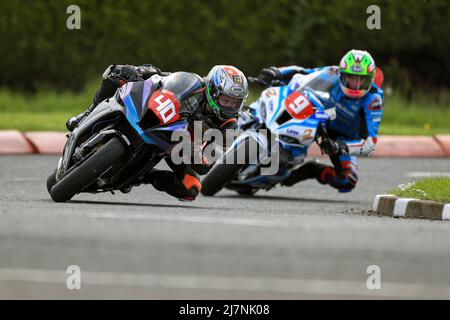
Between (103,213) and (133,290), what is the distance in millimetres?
3574

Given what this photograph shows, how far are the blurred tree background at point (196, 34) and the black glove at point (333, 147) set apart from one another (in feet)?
26.5

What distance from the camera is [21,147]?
18.5m

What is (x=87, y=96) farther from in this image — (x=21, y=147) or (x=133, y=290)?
(x=133, y=290)

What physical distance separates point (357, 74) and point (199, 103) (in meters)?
3.46

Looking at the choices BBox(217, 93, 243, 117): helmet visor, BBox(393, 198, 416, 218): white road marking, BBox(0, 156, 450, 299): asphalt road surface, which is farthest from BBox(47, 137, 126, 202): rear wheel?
BBox(393, 198, 416, 218): white road marking

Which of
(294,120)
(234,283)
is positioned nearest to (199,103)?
(294,120)

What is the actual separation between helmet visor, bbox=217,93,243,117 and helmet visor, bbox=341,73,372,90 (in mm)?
3292

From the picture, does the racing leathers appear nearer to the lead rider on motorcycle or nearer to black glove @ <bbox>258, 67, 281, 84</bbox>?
black glove @ <bbox>258, 67, 281, 84</bbox>

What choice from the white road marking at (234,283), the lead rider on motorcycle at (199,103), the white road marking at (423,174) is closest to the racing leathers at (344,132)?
the white road marking at (423,174)

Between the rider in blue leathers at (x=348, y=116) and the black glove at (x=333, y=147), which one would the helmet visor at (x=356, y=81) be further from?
the black glove at (x=333, y=147)

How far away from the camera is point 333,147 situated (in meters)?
14.9

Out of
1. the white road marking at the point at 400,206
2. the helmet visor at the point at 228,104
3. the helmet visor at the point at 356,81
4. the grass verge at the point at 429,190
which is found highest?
the helmet visor at the point at 228,104

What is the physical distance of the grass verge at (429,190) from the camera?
1226cm

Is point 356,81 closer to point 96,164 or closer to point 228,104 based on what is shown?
point 228,104
